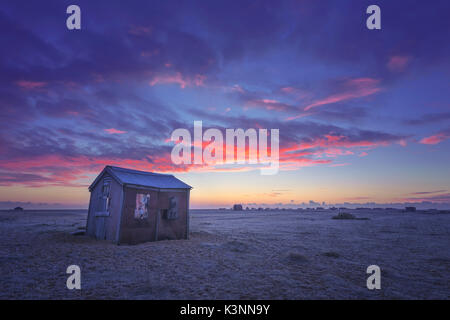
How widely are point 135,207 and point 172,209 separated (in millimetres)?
3034

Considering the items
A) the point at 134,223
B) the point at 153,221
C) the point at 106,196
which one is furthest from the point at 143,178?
the point at 134,223

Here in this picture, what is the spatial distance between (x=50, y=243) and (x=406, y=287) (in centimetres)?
1853

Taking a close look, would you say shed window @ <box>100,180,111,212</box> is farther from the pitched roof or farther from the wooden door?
the pitched roof

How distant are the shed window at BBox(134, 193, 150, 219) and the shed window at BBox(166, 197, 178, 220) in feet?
6.07

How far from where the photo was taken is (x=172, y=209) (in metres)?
18.0

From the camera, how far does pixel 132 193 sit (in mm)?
15805

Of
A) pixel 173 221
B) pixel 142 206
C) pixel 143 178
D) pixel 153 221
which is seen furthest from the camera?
pixel 143 178

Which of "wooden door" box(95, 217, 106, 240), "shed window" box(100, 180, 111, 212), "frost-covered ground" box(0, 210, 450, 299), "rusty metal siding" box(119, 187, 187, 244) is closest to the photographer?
"frost-covered ground" box(0, 210, 450, 299)

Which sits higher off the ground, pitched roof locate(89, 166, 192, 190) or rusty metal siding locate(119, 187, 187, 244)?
pitched roof locate(89, 166, 192, 190)

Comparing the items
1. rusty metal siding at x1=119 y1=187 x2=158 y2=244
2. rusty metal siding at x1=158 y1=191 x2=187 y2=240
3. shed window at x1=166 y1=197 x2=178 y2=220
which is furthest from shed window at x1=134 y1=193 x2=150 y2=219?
shed window at x1=166 y1=197 x2=178 y2=220

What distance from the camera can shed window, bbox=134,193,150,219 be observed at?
16047mm

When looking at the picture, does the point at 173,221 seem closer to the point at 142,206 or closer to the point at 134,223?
the point at 142,206
